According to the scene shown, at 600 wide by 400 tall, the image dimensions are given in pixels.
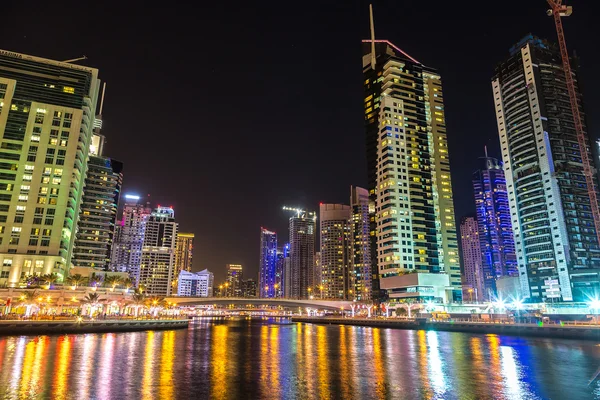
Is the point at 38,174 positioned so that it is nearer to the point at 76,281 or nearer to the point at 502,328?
the point at 76,281

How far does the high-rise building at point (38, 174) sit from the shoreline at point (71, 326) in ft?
113

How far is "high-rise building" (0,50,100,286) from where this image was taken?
12825 centimetres

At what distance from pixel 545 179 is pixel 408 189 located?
179 ft

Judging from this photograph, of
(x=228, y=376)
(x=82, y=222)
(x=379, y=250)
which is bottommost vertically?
(x=228, y=376)

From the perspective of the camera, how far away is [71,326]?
10100 centimetres

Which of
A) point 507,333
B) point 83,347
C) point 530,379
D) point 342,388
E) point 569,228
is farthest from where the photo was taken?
point 569,228

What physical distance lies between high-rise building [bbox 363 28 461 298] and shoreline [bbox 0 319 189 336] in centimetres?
9974

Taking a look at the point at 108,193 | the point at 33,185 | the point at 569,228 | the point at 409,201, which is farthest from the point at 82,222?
the point at 569,228

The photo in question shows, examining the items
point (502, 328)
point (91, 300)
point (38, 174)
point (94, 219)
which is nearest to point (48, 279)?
point (91, 300)

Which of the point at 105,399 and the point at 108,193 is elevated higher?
the point at 108,193

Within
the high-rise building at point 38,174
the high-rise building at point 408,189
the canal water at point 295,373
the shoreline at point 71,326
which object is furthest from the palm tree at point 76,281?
the high-rise building at point 408,189

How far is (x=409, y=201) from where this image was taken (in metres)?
179

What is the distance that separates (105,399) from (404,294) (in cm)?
15087

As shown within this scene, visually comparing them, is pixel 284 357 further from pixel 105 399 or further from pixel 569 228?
pixel 569 228
